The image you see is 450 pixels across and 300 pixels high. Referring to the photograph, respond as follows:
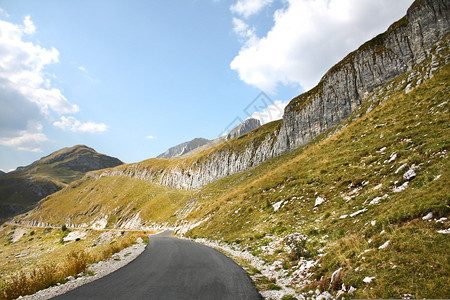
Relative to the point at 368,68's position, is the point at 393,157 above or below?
below

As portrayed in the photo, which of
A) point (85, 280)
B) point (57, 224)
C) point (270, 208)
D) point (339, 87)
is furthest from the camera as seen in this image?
point (57, 224)

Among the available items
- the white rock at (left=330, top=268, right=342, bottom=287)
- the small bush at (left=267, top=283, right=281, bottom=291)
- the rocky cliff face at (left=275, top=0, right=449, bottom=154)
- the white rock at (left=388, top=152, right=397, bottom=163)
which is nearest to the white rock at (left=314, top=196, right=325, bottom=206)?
the white rock at (left=388, top=152, right=397, bottom=163)

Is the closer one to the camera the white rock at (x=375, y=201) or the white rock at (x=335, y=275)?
the white rock at (x=335, y=275)

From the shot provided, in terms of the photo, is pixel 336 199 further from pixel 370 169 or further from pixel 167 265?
pixel 167 265

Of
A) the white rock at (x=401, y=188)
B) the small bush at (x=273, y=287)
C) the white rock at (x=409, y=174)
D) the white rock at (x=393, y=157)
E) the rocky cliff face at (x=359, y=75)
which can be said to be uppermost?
the rocky cliff face at (x=359, y=75)

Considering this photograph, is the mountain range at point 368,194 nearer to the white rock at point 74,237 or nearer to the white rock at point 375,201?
the white rock at point 375,201

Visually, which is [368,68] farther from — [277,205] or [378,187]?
[378,187]

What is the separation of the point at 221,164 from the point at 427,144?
288 feet

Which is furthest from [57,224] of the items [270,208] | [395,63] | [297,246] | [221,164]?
[395,63]

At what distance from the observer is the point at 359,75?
48344mm

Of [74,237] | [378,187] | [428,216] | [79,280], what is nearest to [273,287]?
[428,216]

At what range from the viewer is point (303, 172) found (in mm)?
28734

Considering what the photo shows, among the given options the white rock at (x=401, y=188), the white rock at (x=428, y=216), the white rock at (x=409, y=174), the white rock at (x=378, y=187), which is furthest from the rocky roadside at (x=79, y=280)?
the white rock at (x=409, y=174)

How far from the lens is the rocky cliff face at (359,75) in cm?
3803
